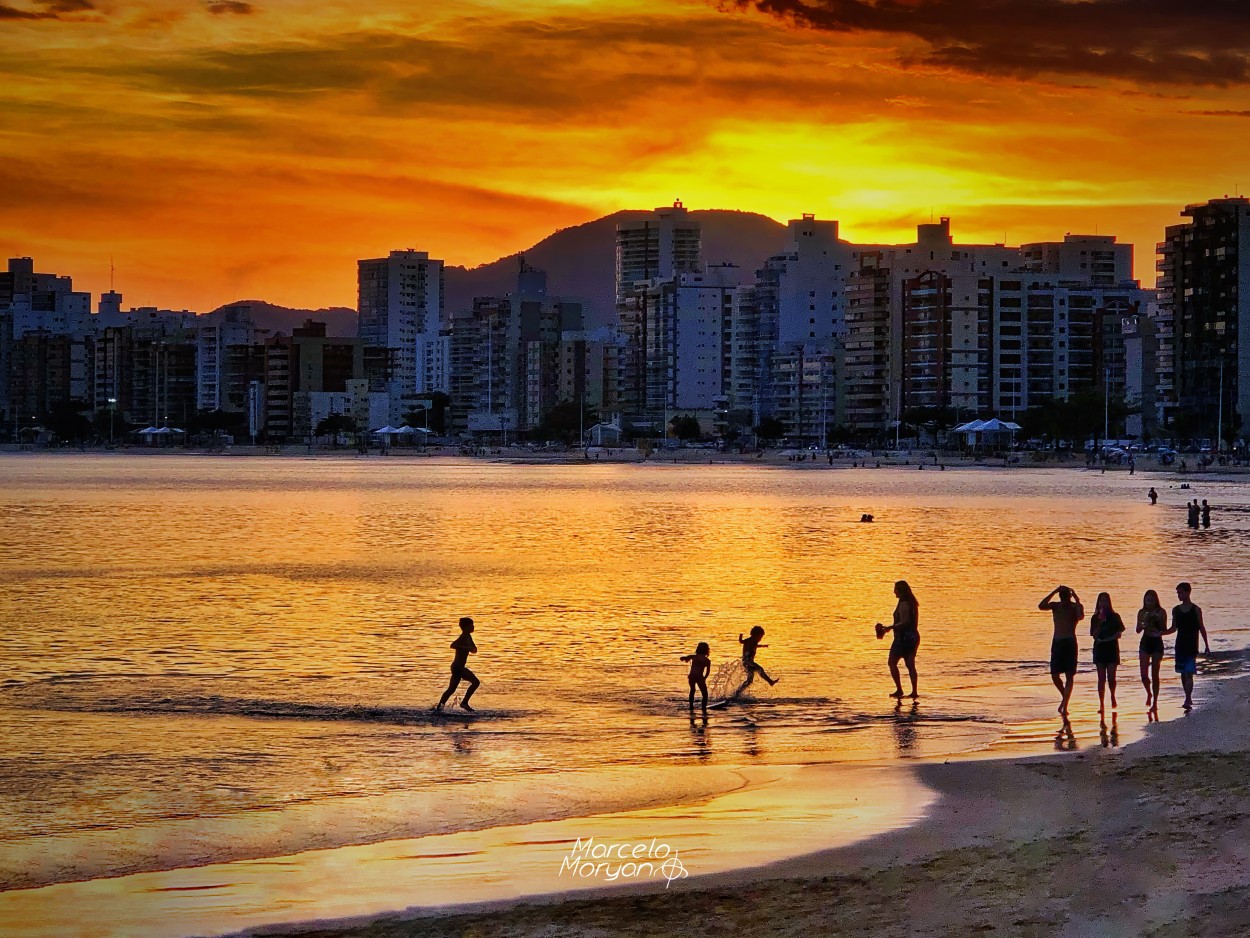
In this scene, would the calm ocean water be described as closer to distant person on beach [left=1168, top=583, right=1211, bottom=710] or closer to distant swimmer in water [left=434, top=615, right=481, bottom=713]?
distant swimmer in water [left=434, top=615, right=481, bottom=713]

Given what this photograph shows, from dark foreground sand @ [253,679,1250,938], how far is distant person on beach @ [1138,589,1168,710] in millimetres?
4357

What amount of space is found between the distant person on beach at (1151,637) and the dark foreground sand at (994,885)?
14.3 feet

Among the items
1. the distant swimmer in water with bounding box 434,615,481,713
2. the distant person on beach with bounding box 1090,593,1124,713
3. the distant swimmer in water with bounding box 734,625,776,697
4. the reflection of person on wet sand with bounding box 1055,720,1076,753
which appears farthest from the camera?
the distant swimmer in water with bounding box 734,625,776,697

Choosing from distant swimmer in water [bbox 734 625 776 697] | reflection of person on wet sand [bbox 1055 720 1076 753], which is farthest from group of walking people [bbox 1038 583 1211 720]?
distant swimmer in water [bbox 734 625 776 697]

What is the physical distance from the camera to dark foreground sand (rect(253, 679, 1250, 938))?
38.0ft

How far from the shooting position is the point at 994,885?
41.3ft

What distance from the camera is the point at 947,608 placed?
133ft

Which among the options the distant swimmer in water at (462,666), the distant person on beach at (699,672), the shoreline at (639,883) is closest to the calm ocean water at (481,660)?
the distant swimmer in water at (462,666)

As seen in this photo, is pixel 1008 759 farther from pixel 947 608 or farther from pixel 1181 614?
pixel 947 608

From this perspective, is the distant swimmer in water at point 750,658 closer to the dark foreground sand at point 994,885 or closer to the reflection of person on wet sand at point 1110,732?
the reflection of person on wet sand at point 1110,732

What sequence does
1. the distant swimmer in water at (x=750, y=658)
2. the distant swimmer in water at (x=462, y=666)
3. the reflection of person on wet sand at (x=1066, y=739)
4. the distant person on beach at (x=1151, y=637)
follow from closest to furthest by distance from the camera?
the reflection of person on wet sand at (x=1066, y=739), the distant person on beach at (x=1151, y=637), the distant swimmer in water at (x=462, y=666), the distant swimmer in water at (x=750, y=658)

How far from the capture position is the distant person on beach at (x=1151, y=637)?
68.5 feet

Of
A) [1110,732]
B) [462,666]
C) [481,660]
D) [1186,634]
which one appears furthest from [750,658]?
[481,660]

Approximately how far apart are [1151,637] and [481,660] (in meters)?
13.6
